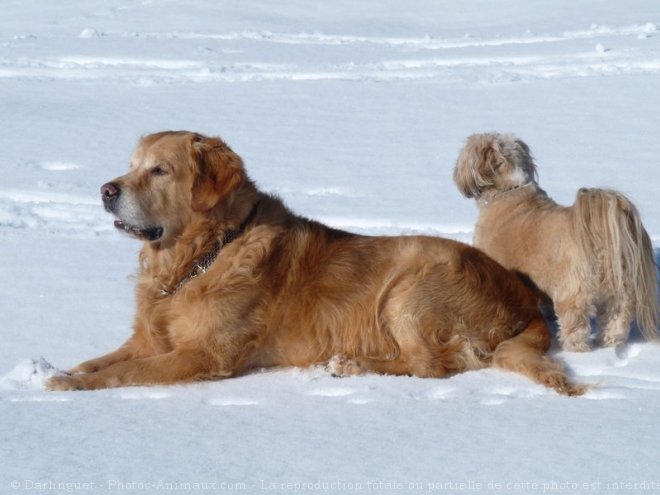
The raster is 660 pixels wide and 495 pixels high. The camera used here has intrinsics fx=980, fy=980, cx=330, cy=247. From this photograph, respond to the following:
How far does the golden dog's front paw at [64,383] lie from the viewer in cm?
450

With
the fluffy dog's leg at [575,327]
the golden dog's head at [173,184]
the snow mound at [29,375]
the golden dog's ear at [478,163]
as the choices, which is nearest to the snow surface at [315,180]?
the snow mound at [29,375]

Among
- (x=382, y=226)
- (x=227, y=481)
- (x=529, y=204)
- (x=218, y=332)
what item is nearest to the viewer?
(x=227, y=481)

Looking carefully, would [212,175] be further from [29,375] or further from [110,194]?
[29,375]

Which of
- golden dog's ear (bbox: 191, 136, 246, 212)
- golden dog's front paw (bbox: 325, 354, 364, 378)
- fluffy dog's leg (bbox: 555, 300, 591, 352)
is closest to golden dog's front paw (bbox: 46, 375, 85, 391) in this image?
golden dog's ear (bbox: 191, 136, 246, 212)

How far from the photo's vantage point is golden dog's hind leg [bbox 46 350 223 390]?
181 inches

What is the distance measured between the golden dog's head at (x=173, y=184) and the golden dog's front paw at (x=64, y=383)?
2.56 ft

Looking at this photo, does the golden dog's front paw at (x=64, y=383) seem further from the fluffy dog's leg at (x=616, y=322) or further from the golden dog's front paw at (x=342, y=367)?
the fluffy dog's leg at (x=616, y=322)

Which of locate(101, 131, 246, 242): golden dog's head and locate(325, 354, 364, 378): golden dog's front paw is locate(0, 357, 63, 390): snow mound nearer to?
locate(101, 131, 246, 242): golden dog's head

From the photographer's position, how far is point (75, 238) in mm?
7402

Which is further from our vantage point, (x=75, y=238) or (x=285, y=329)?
(x=75, y=238)

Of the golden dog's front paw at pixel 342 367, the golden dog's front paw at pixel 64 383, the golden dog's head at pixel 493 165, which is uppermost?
the golden dog's head at pixel 493 165

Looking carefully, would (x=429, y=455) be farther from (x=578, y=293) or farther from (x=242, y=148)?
(x=242, y=148)

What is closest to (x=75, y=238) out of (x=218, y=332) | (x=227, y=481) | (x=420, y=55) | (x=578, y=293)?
(x=218, y=332)

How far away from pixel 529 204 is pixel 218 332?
2.53m
